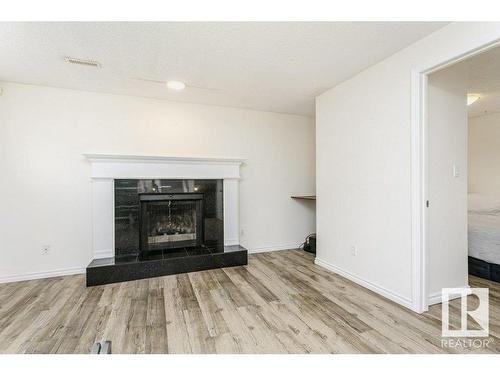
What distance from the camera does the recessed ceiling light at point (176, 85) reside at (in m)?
2.80

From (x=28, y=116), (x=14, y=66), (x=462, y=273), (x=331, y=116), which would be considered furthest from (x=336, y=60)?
(x=28, y=116)

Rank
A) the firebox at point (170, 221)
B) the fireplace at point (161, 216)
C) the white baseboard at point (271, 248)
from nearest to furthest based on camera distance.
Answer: the fireplace at point (161, 216), the firebox at point (170, 221), the white baseboard at point (271, 248)

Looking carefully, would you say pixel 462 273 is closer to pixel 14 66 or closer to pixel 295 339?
pixel 295 339

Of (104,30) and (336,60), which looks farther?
(336,60)

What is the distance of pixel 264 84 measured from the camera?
2.87 meters

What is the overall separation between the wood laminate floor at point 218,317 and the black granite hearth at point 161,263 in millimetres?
111

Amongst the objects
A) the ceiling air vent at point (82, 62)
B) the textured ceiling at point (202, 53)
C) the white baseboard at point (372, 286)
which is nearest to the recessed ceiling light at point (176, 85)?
the textured ceiling at point (202, 53)

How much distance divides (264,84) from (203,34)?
1.11 metres

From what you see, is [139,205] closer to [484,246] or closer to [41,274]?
[41,274]

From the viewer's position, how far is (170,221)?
3455mm

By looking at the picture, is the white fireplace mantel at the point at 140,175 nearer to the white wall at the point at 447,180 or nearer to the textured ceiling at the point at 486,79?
the white wall at the point at 447,180

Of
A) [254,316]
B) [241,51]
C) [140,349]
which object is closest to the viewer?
[140,349]

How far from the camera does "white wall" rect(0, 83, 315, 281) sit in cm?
278

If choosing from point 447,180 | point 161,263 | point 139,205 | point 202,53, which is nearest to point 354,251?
point 447,180
